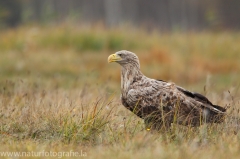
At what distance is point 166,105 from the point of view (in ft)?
22.7

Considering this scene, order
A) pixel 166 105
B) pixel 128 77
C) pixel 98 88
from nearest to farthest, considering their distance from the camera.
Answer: pixel 166 105 < pixel 128 77 < pixel 98 88

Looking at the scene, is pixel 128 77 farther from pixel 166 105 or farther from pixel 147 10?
pixel 147 10

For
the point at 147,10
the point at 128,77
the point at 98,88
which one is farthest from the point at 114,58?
the point at 147,10

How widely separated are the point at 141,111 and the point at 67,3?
26.5 m

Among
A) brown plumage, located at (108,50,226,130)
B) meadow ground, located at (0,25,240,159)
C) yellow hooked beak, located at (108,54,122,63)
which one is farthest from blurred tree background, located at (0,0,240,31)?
brown plumage, located at (108,50,226,130)

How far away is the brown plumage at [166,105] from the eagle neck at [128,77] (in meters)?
0.02

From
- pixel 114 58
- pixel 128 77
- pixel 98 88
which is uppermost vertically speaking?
pixel 114 58

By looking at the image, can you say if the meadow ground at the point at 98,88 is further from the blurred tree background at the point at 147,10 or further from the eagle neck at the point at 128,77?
the blurred tree background at the point at 147,10

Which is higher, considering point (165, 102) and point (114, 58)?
point (114, 58)

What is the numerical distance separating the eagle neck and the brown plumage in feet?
0.06

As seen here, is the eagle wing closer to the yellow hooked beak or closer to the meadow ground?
the meadow ground

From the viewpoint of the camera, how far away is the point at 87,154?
5.79 m

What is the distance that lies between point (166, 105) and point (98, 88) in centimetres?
276

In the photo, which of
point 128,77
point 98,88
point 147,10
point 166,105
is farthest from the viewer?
point 147,10
